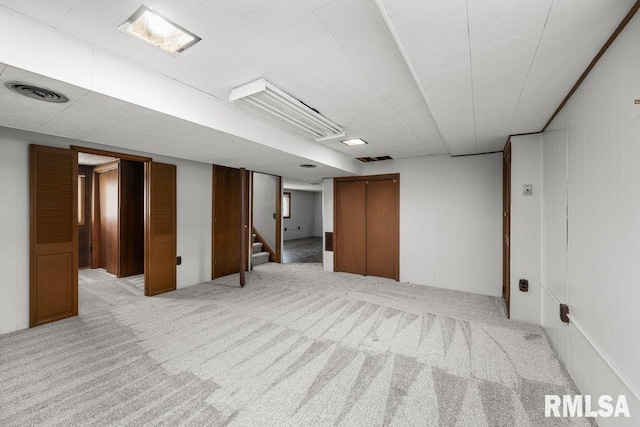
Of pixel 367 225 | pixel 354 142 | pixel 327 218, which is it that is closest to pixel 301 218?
pixel 327 218

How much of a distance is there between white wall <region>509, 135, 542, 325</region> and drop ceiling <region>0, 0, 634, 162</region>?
480mm

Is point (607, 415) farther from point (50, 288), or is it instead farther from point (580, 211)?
point (50, 288)

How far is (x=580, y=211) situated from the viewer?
208 centimetres

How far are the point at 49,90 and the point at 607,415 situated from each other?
418 centimetres

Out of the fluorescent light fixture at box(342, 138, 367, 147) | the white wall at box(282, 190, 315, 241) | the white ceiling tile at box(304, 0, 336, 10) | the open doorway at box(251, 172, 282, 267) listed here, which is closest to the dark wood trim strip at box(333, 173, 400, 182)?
the fluorescent light fixture at box(342, 138, 367, 147)

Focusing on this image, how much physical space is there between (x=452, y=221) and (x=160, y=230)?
5.06 meters

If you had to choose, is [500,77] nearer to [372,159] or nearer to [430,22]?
[430,22]

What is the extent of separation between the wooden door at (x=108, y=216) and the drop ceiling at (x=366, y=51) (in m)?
3.12

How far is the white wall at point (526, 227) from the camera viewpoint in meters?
3.28

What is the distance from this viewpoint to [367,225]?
5801 millimetres

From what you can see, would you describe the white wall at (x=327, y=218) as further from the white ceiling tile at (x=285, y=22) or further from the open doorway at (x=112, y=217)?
the white ceiling tile at (x=285, y=22)

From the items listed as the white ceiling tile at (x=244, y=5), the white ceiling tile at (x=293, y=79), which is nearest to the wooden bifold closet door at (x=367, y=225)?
the white ceiling tile at (x=293, y=79)

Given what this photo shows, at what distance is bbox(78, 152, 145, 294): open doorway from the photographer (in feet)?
17.7

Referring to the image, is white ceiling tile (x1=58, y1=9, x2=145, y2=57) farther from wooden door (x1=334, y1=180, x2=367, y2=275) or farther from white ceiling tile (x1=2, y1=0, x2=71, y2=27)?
wooden door (x1=334, y1=180, x2=367, y2=275)
